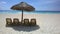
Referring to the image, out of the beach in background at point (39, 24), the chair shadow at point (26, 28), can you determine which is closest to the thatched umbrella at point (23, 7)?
the beach in background at point (39, 24)

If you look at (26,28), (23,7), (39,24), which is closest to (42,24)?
(39,24)

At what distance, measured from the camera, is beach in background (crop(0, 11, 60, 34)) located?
2189 mm

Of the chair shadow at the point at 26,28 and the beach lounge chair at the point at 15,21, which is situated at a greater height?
the beach lounge chair at the point at 15,21

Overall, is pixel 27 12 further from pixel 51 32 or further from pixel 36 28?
pixel 51 32

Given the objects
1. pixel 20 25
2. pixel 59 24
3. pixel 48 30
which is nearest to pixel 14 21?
pixel 20 25

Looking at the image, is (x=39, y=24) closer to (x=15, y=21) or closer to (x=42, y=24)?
(x=42, y=24)

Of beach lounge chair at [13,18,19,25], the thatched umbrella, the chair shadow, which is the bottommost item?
the chair shadow

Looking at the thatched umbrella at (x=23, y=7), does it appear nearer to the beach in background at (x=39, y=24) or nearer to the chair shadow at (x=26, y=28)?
the beach in background at (x=39, y=24)

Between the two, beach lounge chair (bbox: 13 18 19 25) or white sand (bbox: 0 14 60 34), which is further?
beach lounge chair (bbox: 13 18 19 25)

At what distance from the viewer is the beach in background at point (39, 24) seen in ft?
7.18

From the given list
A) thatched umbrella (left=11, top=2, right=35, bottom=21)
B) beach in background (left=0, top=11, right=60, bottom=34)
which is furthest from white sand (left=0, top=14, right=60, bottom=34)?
thatched umbrella (left=11, top=2, right=35, bottom=21)

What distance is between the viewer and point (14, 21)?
238cm

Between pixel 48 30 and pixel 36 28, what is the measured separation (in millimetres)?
219

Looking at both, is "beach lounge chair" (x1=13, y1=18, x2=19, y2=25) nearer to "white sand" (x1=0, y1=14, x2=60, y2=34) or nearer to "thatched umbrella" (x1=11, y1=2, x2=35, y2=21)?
"white sand" (x1=0, y1=14, x2=60, y2=34)
